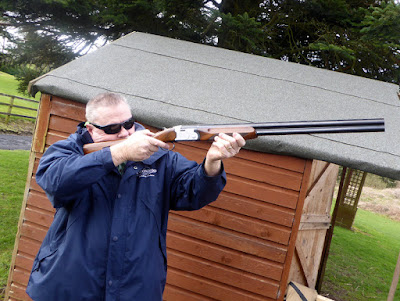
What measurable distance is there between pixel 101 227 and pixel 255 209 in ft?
7.28

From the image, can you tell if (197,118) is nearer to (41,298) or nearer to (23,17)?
(41,298)

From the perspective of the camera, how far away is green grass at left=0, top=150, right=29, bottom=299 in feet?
22.6

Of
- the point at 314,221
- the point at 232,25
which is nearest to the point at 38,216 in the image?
the point at 314,221

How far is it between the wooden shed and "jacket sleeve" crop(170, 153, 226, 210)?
1.49m

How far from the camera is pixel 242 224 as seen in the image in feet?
13.8

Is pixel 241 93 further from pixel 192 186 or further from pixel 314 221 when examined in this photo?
pixel 314 221

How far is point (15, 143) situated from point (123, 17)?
40.0ft

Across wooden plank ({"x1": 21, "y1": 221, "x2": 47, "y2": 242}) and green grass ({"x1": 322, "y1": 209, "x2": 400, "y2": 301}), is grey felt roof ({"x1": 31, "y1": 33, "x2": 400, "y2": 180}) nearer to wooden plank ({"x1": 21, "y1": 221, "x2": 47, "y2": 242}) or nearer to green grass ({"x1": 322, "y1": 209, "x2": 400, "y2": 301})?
wooden plank ({"x1": 21, "y1": 221, "x2": 47, "y2": 242})

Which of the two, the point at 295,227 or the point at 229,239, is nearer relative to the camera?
the point at 295,227

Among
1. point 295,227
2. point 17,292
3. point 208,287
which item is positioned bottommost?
point 17,292

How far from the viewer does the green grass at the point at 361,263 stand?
8.92 metres

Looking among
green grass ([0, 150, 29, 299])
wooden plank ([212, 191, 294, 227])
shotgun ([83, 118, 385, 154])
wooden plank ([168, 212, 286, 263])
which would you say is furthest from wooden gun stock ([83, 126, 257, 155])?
green grass ([0, 150, 29, 299])

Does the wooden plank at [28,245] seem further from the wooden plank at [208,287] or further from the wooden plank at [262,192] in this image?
the wooden plank at [262,192]

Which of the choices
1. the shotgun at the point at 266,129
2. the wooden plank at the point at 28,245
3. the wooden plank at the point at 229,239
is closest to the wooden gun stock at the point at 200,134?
the shotgun at the point at 266,129
